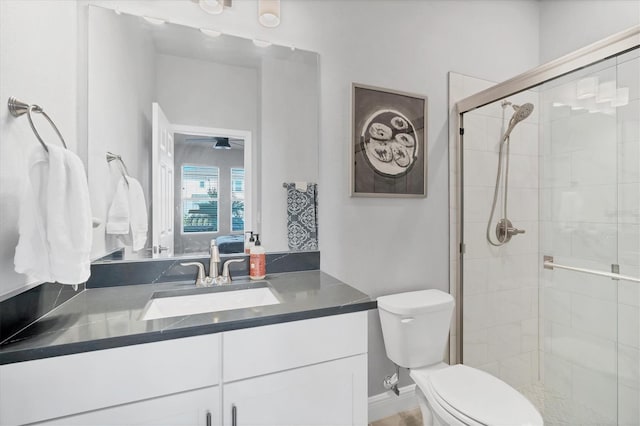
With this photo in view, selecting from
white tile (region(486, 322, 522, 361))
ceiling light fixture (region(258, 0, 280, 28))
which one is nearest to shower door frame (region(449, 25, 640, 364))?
white tile (region(486, 322, 522, 361))

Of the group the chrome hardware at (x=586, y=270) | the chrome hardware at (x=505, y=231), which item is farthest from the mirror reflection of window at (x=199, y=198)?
the chrome hardware at (x=586, y=270)

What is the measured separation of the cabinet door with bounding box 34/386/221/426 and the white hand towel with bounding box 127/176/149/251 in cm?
68

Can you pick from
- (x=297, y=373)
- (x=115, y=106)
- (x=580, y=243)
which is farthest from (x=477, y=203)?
(x=115, y=106)

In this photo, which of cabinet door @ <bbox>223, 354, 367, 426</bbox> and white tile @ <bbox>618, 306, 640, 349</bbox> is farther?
white tile @ <bbox>618, 306, 640, 349</bbox>

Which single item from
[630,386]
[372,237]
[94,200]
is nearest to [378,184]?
[372,237]

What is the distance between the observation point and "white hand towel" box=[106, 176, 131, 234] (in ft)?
4.27

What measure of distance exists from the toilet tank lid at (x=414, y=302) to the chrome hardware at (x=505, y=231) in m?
0.56

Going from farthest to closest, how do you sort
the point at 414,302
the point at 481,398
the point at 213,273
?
the point at 414,302, the point at 213,273, the point at 481,398

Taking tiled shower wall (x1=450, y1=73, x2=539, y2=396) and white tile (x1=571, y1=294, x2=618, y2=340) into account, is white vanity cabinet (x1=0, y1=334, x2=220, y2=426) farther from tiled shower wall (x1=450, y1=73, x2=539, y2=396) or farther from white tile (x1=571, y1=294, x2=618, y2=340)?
white tile (x1=571, y1=294, x2=618, y2=340)

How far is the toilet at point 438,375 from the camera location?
1184 mm

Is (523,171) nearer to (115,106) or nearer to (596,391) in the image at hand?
(596,391)

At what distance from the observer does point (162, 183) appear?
138 centimetres

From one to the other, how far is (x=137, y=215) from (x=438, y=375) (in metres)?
1.53

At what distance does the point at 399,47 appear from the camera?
184 centimetres
